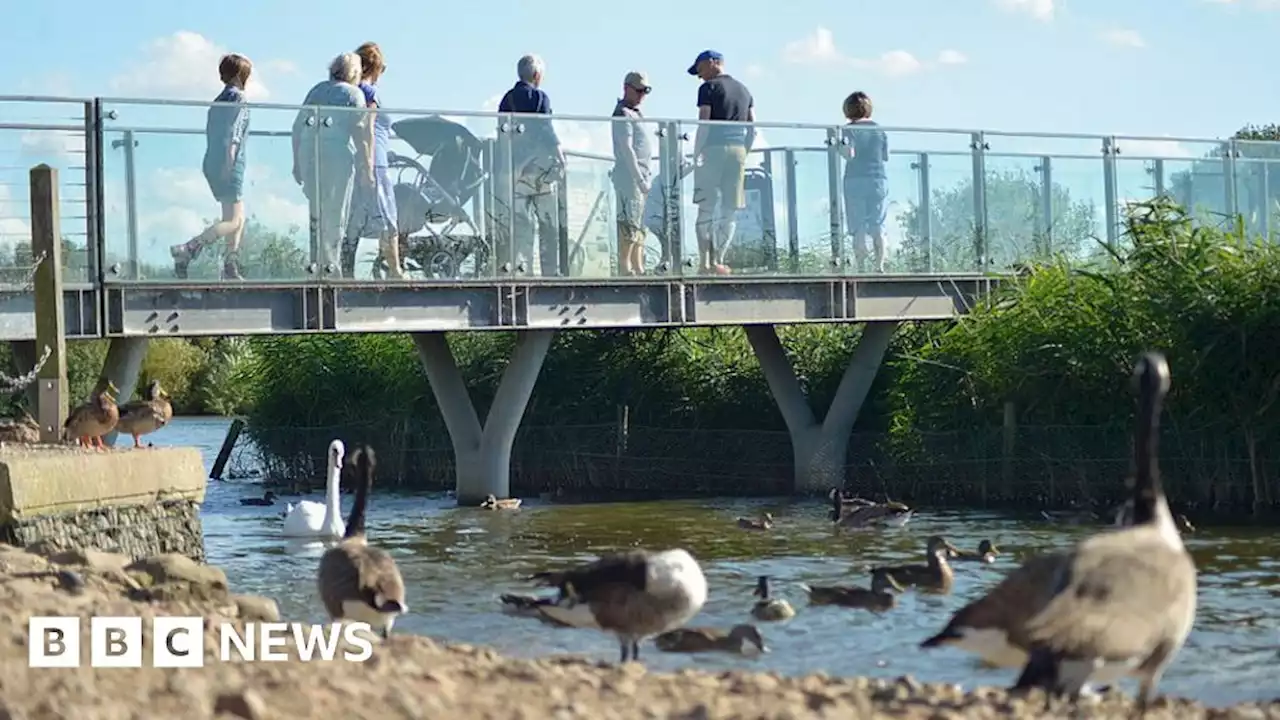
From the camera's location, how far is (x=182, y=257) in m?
20.2

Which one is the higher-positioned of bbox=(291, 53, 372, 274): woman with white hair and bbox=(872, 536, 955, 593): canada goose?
bbox=(291, 53, 372, 274): woman with white hair

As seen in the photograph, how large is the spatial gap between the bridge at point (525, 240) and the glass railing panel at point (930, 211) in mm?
27

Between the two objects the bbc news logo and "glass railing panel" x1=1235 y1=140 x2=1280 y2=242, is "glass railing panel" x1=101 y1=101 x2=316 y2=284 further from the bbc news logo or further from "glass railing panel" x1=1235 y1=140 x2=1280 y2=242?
"glass railing panel" x1=1235 y1=140 x2=1280 y2=242

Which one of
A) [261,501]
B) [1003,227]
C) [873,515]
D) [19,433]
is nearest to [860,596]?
[873,515]

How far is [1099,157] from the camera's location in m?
27.5

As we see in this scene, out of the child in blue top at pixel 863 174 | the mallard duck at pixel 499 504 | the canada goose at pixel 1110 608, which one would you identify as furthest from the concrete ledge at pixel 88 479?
the child in blue top at pixel 863 174

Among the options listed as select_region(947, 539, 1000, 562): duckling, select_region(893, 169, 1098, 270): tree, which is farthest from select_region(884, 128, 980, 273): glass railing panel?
select_region(947, 539, 1000, 562): duckling

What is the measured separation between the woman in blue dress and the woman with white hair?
8cm

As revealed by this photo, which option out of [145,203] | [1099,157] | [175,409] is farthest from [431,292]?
[175,409]

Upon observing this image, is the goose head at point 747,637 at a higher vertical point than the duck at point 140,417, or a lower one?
lower

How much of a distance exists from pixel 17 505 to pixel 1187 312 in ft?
40.9

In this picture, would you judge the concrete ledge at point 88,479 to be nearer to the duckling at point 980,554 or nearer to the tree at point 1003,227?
the duckling at point 980,554

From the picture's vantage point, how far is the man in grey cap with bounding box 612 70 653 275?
75.6ft

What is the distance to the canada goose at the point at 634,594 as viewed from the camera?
11.7m
